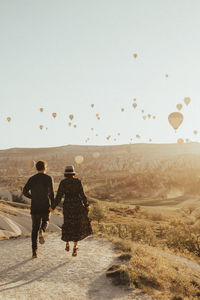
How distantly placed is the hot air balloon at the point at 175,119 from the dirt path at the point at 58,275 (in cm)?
2959

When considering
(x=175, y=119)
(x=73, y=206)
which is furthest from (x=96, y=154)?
(x=73, y=206)

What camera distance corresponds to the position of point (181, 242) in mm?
19406

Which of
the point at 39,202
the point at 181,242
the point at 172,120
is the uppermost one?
the point at 172,120

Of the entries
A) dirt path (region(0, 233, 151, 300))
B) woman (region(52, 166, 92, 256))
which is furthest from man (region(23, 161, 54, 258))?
dirt path (region(0, 233, 151, 300))

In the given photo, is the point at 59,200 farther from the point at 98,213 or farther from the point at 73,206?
the point at 98,213

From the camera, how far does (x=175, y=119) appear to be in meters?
39.2

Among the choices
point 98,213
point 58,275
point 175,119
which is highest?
point 175,119

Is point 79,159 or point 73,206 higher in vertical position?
point 73,206

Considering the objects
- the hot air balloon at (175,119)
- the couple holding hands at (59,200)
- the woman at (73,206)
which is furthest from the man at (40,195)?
the hot air balloon at (175,119)

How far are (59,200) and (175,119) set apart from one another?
3281 cm

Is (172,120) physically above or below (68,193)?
above

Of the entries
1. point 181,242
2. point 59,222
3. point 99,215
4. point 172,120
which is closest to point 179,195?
point 172,120

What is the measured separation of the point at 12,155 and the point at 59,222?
14849cm

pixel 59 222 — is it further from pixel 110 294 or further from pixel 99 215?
pixel 110 294
